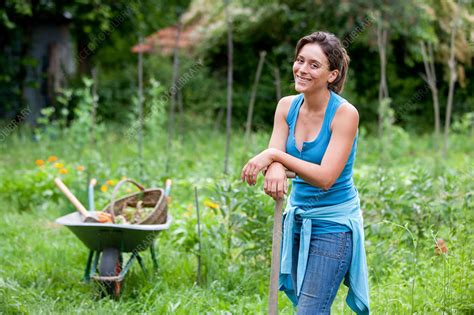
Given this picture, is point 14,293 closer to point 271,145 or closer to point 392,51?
point 271,145

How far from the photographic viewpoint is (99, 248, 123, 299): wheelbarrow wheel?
3947mm

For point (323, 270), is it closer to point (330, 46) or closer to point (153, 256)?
point (330, 46)

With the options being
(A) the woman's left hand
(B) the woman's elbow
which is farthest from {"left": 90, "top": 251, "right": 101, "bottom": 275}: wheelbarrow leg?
(B) the woman's elbow

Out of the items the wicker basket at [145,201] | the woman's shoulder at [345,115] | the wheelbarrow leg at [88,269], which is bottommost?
the wheelbarrow leg at [88,269]

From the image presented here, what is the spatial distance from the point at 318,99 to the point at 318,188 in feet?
1.15

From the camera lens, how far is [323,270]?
2.56 meters

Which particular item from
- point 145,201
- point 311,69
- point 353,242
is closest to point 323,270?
point 353,242

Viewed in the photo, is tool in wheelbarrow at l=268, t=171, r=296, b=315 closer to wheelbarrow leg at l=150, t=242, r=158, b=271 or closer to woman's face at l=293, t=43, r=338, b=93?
woman's face at l=293, t=43, r=338, b=93

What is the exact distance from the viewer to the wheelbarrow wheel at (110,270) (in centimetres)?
395

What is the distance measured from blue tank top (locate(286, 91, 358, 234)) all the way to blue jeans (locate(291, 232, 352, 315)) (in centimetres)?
4

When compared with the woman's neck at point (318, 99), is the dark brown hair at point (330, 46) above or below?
above

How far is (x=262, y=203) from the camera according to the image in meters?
4.15

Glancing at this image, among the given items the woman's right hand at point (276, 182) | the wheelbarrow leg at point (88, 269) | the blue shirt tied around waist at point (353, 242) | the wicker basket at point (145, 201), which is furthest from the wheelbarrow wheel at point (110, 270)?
the woman's right hand at point (276, 182)

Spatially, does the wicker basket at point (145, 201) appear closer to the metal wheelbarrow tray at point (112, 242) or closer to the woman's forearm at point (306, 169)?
the metal wheelbarrow tray at point (112, 242)
